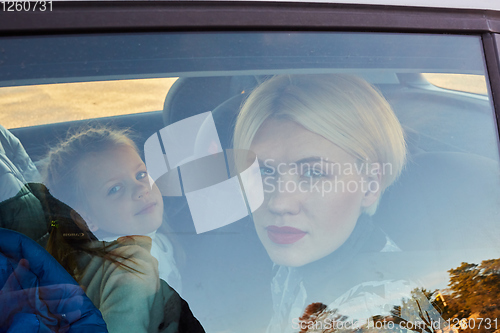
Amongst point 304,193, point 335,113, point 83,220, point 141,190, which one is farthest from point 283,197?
point 83,220

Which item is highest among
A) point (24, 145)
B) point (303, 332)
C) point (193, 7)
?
point (193, 7)

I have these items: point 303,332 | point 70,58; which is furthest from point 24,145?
point 303,332

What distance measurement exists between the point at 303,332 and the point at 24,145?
3.20 ft

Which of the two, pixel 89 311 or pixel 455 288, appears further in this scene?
pixel 455 288

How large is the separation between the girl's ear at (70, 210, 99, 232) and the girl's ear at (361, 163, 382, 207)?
0.79 m

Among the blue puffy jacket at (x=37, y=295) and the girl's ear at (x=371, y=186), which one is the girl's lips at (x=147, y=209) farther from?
the girl's ear at (x=371, y=186)

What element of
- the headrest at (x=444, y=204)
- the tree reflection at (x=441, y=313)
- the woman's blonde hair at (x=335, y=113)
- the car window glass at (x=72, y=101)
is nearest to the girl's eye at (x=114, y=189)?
A: the car window glass at (x=72, y=101)

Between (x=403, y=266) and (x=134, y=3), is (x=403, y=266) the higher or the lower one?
the lower one

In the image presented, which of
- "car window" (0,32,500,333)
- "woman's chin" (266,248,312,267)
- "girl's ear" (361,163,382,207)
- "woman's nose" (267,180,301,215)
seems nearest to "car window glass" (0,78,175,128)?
"car window" (0,32,500,333)

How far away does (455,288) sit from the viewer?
1208 millimetres

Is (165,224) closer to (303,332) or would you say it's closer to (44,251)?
(44,251)

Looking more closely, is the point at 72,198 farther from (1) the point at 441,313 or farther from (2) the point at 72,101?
(1) the point at 441,313

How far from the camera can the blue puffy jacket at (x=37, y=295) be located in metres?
1.01

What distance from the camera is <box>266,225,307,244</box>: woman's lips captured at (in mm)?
1178
